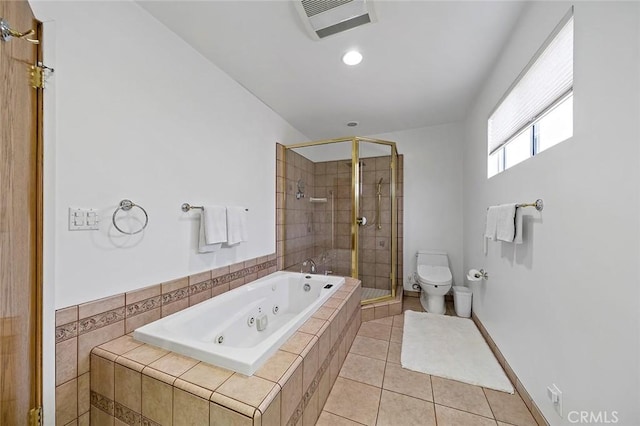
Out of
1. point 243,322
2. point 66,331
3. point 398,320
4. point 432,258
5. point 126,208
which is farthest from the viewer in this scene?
point 432,258

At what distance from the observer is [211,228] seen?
180 cm

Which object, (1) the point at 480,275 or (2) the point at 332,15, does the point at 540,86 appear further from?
(1) the point at 480,275

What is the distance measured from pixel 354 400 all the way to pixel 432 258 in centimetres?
222

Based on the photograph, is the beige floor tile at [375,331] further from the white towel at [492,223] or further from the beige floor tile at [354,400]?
the white towel at [492,223]

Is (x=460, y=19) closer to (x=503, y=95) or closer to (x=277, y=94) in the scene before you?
(x=503, y=95)

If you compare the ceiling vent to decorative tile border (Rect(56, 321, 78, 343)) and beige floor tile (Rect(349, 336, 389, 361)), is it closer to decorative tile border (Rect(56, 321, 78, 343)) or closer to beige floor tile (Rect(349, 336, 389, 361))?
decorative tile border (Rect(56, 321, 78, 343))

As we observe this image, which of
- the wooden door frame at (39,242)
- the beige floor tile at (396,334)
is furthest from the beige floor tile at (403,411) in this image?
the wooden door frame at (39,242)

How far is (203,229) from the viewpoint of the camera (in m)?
1.79

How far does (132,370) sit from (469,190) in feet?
10.8

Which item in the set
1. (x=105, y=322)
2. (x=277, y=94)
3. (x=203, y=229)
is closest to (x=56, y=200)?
(x=105, y=322)

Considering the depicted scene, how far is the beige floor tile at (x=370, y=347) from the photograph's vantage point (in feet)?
6.62

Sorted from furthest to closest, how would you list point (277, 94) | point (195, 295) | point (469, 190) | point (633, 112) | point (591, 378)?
point (469, 190)
point (277, 94)
point (195, 295)
point (591, 378)
point (633, 112)

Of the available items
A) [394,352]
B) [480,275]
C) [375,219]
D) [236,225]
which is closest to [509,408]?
[394,352]

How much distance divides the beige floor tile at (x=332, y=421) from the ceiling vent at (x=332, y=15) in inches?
93.5
